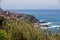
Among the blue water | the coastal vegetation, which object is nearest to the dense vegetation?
the coastal vegetation

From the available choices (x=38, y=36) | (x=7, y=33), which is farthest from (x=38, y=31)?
(x=7, y=33)

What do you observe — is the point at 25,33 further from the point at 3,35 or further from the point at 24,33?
the point at 3,35

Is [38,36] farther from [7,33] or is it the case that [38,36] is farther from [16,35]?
[7,33]

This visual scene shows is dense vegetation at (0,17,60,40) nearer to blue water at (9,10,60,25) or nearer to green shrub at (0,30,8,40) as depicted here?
green shrub at (0,30,8,40)

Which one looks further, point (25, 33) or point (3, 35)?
point (3, 35)

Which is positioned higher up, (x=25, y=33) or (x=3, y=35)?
(x=25, y=33)

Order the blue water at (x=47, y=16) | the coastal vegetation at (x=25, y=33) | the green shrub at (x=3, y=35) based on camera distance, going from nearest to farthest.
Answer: the coastal vegetation at (x=25, y=33) < the green shrub at (x=3, y=35) < the blue water at (x=47, y=16)

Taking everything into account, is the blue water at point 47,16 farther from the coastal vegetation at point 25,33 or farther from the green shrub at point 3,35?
the green shrub at point 3,35

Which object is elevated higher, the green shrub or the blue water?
the green shrub

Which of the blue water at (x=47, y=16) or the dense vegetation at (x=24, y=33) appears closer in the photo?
the dense vegetation at (x=24, y=33)

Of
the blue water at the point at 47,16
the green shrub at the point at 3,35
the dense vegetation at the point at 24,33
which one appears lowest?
the blue water at the point at 47,16

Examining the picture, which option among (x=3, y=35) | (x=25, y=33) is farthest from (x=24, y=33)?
(x=3, y=35)

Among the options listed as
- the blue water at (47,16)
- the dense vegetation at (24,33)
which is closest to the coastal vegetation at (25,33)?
the dense vegetation at (24,33)

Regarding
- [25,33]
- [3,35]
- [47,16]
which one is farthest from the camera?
[47,16]
